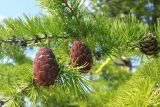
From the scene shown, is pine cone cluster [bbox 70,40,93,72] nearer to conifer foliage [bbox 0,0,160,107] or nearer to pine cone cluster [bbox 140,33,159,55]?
conifer foliage [bbox 0,0,160,107]

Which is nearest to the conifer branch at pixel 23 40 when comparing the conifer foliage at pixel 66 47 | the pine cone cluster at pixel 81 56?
the conifer foliage at pixel 66 47

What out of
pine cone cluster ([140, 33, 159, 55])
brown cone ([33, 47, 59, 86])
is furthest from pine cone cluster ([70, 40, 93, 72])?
pine cone cluster ([140, 33, 159, 55])

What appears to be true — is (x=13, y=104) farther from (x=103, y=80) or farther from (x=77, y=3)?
(x=103, y=80)

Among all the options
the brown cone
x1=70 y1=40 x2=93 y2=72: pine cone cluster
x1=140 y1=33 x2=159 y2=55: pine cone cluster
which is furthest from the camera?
x1=140 y1=33 x2=159 y2=55: pine cone cluster

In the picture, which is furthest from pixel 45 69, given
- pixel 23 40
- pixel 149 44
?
pixel 149 44

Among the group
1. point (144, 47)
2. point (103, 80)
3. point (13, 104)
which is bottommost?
point (103, 80)

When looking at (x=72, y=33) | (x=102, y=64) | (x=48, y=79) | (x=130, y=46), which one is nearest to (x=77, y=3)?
(x=72, y=33)
